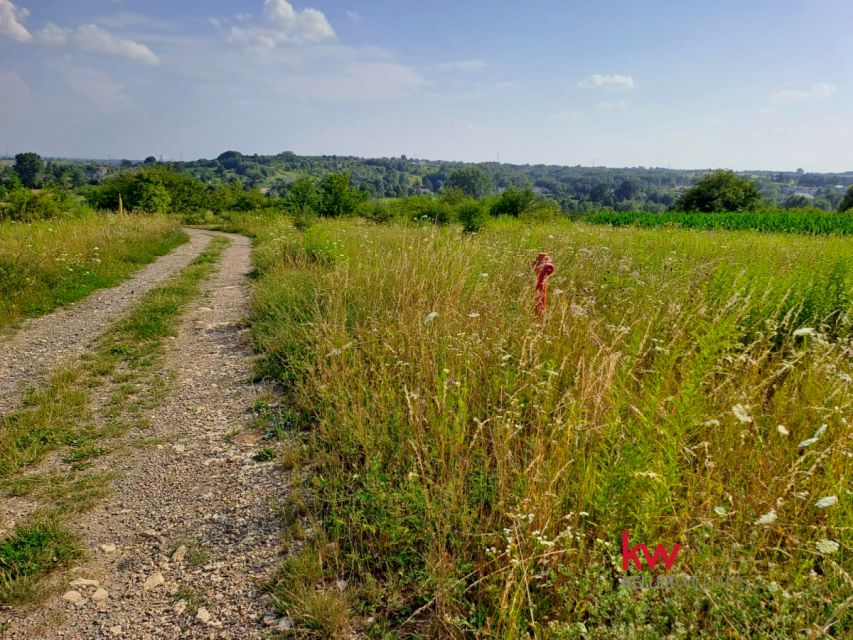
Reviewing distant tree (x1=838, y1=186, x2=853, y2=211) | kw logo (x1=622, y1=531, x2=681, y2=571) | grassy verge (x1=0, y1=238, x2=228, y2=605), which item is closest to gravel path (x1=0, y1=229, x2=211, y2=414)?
grassy verge (x1=0, y1=238, x2=228, y2=605)

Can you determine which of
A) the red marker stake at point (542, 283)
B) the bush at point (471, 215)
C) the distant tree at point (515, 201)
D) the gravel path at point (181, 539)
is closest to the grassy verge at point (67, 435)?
the gravel path at point (181, 539)

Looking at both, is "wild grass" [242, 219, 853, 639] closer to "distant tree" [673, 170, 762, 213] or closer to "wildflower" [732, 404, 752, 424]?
"wildflower" [732, 404, 752, 424]

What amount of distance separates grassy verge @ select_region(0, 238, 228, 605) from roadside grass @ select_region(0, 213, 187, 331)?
2.26 meters

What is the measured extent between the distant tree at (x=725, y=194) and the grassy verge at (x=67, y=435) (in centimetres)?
5254

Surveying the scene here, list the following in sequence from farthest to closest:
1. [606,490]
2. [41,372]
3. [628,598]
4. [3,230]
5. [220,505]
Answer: [3,230] < [41,372] < [220,505] < [606,490] < [628,598]

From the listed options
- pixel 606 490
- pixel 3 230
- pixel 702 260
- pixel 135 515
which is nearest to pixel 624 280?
pixel 702 260

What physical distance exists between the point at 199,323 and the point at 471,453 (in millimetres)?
6061

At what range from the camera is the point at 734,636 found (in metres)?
1.70

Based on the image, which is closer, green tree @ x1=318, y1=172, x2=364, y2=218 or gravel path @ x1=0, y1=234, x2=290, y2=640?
gravel path @ x1=0, y1=234, x2=290, y2=640

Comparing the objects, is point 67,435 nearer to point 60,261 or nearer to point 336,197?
point 60,261

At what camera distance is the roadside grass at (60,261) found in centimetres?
791

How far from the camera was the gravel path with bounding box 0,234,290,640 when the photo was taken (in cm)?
228

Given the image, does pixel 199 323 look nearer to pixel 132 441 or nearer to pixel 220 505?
pixel 132 441

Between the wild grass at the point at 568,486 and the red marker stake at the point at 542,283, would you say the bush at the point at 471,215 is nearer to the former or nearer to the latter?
the red marker stake at the point at 542,283
